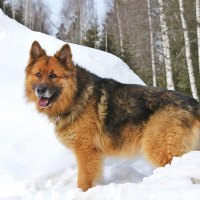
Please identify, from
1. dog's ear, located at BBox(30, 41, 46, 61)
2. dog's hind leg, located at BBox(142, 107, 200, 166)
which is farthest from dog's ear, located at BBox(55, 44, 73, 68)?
dog's hind leg, located at BBox(142, 107, 200, 166)

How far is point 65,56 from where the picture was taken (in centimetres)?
550

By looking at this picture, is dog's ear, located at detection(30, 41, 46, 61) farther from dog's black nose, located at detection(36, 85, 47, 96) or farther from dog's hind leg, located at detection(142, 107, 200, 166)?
dog's hind leg, located at detection(142, 107, 200, 166)

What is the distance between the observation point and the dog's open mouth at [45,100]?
17.6ft

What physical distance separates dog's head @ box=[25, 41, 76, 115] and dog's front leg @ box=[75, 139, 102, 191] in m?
0.67

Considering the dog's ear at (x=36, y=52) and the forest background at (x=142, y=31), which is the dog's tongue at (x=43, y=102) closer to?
the dog's ear at (x=36, y=52)

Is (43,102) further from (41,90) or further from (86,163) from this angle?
(86,163)

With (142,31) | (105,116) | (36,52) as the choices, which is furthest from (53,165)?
(142,31)

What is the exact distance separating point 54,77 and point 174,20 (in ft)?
63.1

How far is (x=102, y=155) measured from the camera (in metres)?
5.46

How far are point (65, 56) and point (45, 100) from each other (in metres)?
0.73

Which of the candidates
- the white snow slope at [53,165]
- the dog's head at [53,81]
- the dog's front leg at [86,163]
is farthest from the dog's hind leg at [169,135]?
the dog's head at [53,81]


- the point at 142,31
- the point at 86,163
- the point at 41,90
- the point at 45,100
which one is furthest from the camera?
the point at 142,31

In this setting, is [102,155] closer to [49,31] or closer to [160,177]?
[160,177]

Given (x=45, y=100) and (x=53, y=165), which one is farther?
(x=53, y=165)
